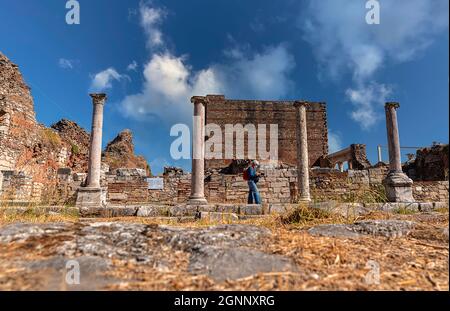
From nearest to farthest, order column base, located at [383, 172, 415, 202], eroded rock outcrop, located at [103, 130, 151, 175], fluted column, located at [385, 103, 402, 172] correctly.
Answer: column base, located at [383, 172, 415, 202]
fluted column, located at [385, 103, 402, 172]
eroded rock outcrop, located at [103, 130, 151, 175]

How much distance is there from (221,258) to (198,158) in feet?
23.7

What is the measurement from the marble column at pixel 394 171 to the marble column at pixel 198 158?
18.6 feet

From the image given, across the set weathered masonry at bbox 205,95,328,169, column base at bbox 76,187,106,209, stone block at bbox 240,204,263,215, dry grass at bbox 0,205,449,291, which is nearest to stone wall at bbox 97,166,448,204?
column base at bbox 76,187,106,209

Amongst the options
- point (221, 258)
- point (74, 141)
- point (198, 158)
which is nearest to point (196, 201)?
point (198, 158)

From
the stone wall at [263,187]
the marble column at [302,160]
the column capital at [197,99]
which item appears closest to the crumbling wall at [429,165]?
the stone wall at [263,187]

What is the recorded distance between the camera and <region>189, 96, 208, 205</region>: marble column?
30.2ft

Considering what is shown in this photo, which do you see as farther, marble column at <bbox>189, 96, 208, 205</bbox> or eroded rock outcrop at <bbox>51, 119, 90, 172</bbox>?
eroded rock outcrop at <bbox>51, 119, 90, 172</bbox>

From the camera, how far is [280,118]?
2783cm

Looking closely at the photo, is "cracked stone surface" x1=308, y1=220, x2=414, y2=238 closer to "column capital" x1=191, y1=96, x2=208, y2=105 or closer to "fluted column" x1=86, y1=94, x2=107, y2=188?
"column capital" x1=191, y1=96, x2=208, y2=105

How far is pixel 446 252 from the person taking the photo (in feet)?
8.95

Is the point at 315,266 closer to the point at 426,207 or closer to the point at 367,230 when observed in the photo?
the point at 367,230

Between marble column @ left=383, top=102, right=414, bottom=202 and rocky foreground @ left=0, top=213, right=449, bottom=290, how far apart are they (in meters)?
6.65
